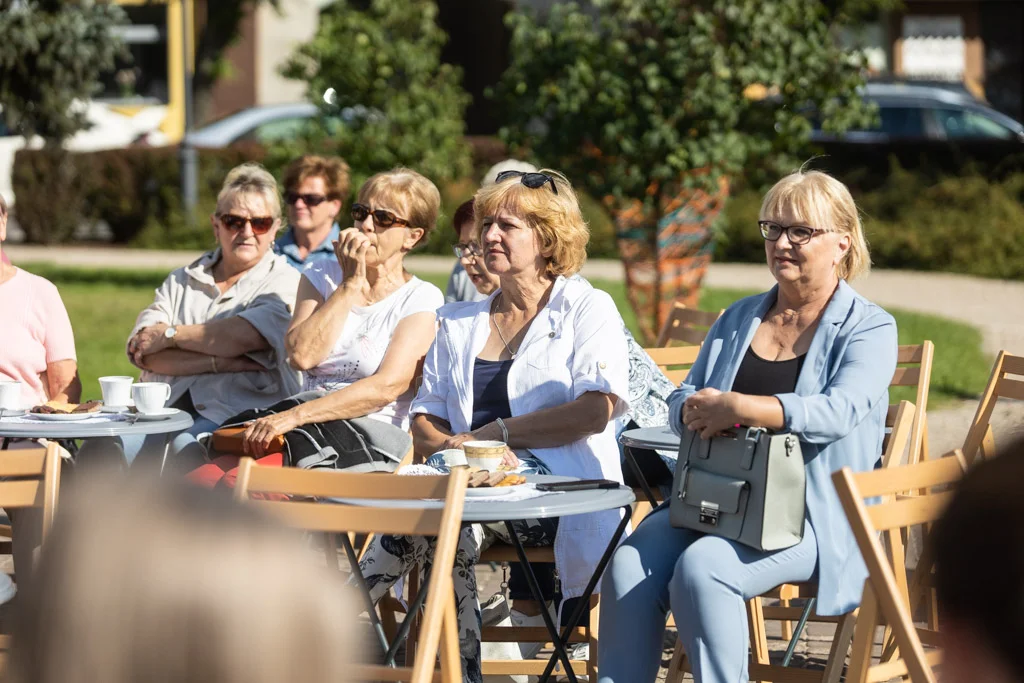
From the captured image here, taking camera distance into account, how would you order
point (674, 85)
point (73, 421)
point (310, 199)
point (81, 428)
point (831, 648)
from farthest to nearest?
point (674, 85), point (310, 199), point (73, 421), point (81, 428), point (831, 648)

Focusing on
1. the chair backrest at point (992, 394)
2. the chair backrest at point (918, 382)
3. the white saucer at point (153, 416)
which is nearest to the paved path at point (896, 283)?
the chair backrest at point (918, 382)

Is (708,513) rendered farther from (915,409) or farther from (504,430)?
(915,409)

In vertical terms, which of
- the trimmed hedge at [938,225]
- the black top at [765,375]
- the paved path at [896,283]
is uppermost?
the black top at [765,375]

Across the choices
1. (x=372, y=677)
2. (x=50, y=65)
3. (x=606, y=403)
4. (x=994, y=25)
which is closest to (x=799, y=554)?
(x=606, y=403)

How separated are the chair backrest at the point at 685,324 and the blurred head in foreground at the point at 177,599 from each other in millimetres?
4836

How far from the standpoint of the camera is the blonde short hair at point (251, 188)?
5.46 m

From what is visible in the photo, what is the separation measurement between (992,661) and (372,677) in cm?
185

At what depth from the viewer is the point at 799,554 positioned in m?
3.32

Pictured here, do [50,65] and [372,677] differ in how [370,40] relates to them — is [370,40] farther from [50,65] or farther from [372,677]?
[372,677]

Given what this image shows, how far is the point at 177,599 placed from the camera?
1.03m

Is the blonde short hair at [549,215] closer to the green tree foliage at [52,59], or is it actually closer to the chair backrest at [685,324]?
the chair backrest at [685,324]

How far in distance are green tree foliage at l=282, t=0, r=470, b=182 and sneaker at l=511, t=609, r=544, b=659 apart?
10302 millimetres

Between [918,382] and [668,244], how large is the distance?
4183 mm

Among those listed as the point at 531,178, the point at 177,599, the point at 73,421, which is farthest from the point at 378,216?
the point at 177,599
